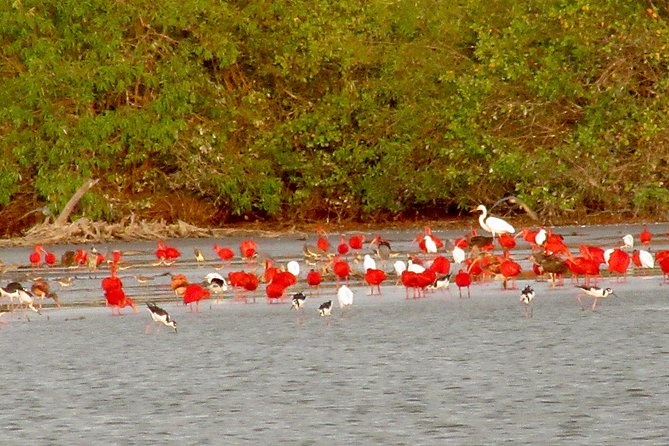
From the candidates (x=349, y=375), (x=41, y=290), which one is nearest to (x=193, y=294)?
(x=41, y=290)

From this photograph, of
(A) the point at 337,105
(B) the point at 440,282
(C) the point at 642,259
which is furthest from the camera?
(A) the point at 337,105

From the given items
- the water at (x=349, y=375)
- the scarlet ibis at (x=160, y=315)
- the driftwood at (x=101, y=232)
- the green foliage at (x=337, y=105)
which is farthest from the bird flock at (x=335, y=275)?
the green foliage at (x=337, y=105)

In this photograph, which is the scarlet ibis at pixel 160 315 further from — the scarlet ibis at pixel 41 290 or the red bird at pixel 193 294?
the scarlet ibis at pixel 41 290

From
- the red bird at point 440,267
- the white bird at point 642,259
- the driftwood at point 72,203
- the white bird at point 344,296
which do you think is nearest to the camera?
the white bird at point 344,296

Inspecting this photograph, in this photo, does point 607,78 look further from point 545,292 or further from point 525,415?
point 525,415

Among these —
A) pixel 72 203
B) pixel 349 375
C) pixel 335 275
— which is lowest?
pixel 349 375

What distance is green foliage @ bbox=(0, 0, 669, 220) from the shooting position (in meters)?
31.0

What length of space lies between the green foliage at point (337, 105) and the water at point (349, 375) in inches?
682

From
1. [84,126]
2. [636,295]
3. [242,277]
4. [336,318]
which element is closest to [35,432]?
[336,318]

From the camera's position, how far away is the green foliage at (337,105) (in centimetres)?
A: 3097

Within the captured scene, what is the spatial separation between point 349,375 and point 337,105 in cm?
2435

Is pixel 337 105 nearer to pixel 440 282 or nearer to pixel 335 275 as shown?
pixel 335 275

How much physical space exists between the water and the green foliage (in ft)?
56.8

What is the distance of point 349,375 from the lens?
9.17 m
